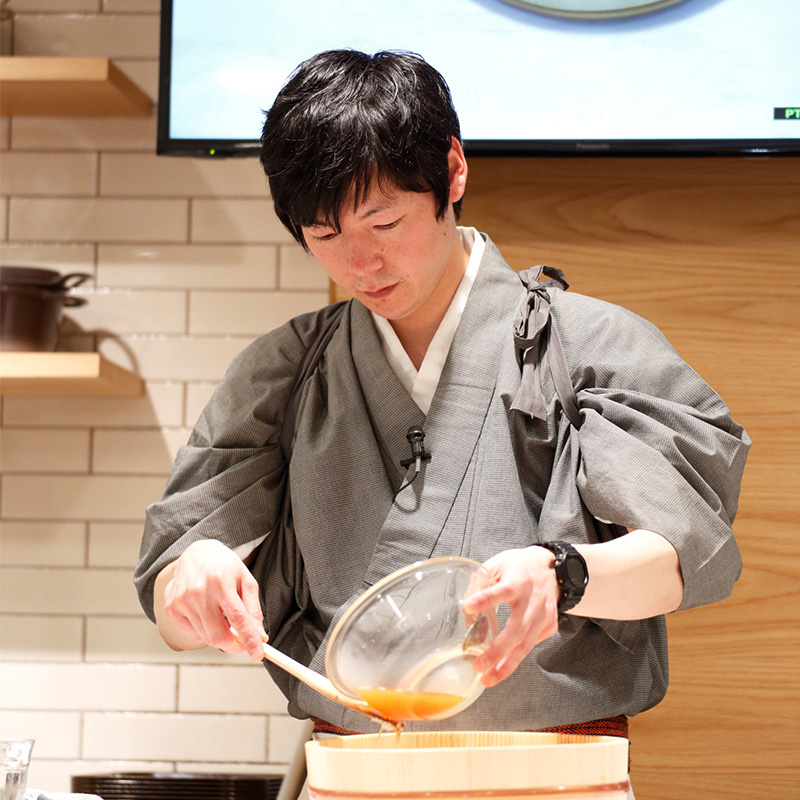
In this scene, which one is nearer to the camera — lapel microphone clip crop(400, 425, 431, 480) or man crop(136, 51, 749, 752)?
man crop(136, 51, 749, 752)

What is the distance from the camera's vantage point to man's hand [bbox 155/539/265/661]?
3.10 ft

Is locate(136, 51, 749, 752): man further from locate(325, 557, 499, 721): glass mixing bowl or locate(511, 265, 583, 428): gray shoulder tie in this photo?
locate(325, 557, 499, 721): glass mixing bowl

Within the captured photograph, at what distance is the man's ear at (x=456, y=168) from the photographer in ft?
3.90

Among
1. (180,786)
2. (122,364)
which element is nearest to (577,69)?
(122,364)

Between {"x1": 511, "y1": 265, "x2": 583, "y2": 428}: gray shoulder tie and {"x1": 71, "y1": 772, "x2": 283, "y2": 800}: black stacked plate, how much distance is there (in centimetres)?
106

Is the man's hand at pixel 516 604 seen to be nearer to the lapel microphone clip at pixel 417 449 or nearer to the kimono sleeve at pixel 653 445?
the kimono sleeve at pixel 653 445

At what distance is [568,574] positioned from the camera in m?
0.87

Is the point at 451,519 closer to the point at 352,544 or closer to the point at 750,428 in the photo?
the point at 352,544

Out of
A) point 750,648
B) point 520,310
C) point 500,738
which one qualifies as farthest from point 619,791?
point 750,648

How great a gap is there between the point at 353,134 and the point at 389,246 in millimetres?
135

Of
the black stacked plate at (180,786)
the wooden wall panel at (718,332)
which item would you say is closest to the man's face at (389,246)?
the wooden wall panel at (718,332)

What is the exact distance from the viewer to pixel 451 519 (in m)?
1.15

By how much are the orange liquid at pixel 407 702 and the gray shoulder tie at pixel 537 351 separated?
438 millimetres

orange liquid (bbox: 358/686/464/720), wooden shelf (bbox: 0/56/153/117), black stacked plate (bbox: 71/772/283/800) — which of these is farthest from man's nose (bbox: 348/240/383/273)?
black stacked plate (bbox: 71/772/283/800)
